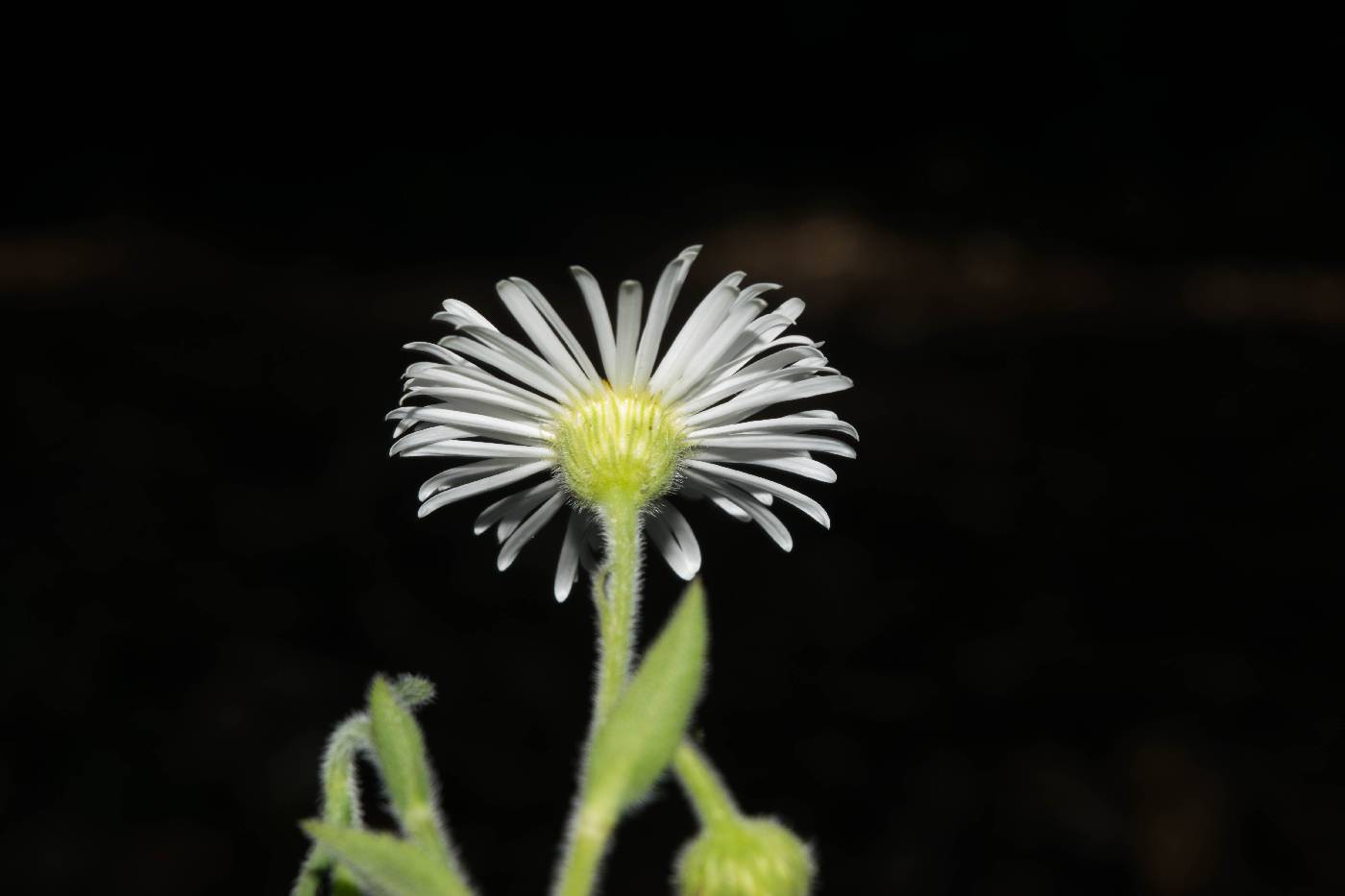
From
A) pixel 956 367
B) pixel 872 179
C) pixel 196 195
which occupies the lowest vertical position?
pixel 956 367

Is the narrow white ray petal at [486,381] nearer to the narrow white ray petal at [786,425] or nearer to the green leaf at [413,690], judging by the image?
the narrow white ray petal at [786,425]

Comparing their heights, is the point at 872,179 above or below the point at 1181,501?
above

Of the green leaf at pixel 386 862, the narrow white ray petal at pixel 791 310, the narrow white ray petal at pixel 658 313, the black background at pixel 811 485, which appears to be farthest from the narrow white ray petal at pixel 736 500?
the black background at pixel 811 485

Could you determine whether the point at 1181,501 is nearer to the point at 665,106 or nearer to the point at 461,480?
the point at 665,106

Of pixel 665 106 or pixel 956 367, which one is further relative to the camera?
pixel 665 106

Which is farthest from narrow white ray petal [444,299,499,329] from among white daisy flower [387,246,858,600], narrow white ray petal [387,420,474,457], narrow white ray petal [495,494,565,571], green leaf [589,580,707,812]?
green leaf [589,580,707,812]

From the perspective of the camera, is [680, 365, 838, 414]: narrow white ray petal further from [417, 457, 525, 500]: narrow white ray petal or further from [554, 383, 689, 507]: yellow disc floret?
[417, 457, 525, 500]: narrow white ray petal

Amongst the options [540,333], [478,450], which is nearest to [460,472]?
[478,450]

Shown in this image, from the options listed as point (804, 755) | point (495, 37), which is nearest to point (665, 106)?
point (495, 37)
